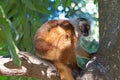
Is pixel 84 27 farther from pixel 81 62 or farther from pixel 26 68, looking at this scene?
pixel 26 68

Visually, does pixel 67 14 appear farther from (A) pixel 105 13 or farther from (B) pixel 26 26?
(A) pixel 105 13

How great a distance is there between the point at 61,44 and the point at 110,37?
68 cm

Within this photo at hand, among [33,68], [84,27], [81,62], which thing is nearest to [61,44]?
[81,62]

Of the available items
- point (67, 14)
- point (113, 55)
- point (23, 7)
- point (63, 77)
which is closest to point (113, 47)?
point (113, 55)

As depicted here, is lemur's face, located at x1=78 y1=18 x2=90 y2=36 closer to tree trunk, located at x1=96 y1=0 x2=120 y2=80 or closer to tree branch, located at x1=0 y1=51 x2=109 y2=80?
tree trunk, located at x1=96 y1=0 x2=120 y2=80

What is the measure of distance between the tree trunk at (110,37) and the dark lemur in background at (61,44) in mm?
398

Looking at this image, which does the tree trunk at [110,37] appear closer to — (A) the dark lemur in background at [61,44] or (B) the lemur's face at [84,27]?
(A) the dark lemur in background at [61,44]

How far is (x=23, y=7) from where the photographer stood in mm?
3711

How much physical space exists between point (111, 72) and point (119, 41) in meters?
0.26

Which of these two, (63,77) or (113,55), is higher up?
(113,55)

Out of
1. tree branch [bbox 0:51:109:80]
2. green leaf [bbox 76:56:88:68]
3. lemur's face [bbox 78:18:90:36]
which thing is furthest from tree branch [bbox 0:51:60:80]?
lemur's face [bbox 78:18:90:36]

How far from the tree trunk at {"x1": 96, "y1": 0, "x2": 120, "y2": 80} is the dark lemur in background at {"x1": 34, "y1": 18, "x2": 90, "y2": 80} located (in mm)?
398

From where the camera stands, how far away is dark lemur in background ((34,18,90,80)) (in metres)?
3.26

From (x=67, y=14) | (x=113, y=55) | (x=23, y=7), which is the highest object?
(x=23, y=7)
